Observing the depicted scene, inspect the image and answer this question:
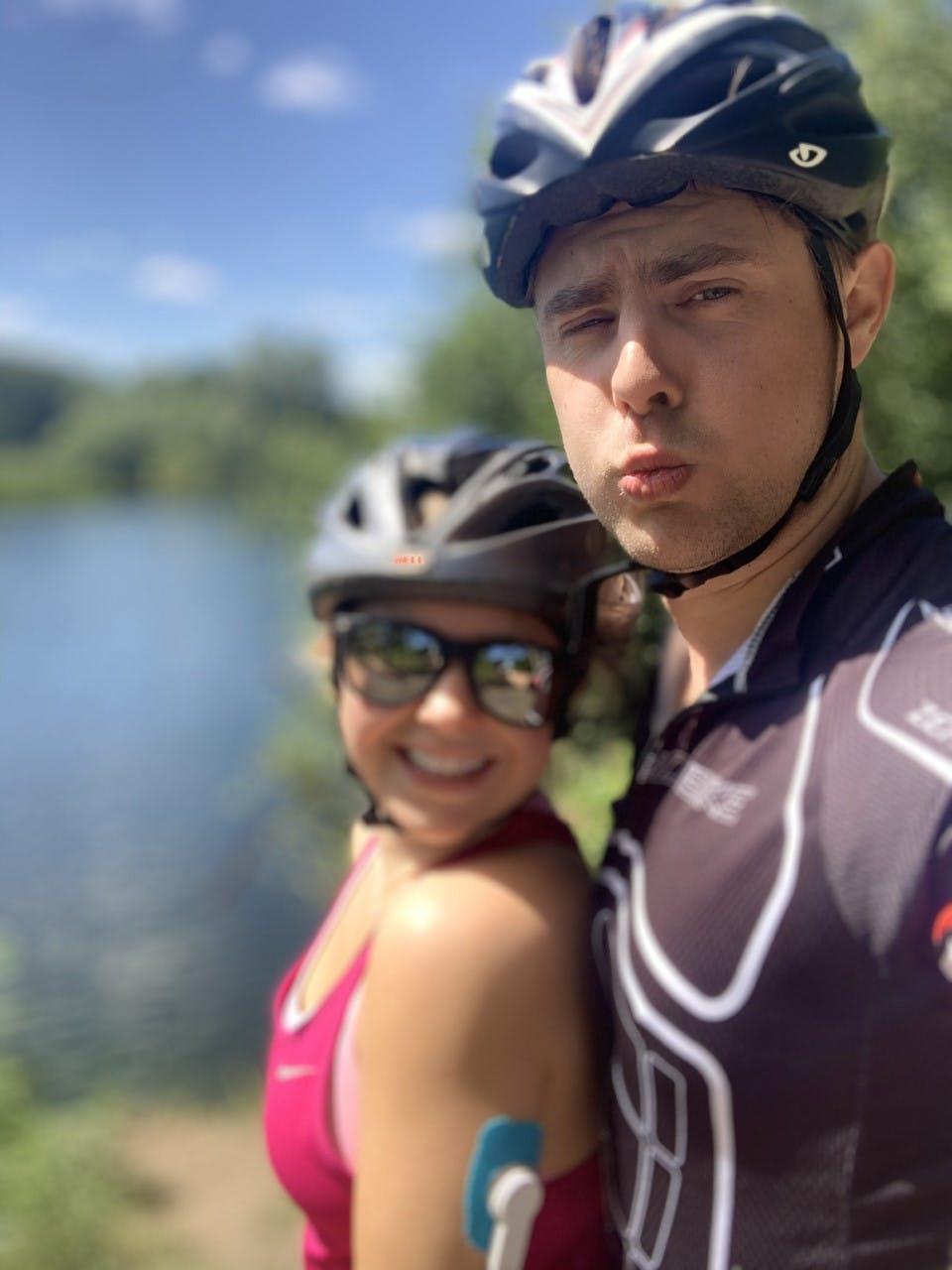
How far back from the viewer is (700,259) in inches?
62.0

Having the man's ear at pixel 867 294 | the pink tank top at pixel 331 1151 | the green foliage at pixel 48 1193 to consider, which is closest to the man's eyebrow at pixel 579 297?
the man's ear at pixel 867 294

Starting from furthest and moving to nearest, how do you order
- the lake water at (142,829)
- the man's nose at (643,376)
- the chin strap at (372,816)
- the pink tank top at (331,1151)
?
the lake water at (142,829)
the chin strap at (372,816)
the pink tank top at (331,1151)
the man's nose at (643,376)

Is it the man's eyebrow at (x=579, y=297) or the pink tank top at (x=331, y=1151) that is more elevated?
the man's eyebrow at (x=579, y=297)

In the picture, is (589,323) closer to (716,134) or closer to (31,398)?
(716,134)

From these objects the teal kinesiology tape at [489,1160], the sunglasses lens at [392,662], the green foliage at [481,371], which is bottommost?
the teal kinesiology tape at [489,1160]

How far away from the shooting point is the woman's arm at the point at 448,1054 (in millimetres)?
1643

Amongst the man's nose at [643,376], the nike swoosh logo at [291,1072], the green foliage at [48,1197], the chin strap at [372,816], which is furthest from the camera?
the green foliage at [48,1197]

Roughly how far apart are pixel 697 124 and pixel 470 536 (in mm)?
810

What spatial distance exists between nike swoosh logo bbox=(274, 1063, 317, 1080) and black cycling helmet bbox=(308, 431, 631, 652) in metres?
0.89

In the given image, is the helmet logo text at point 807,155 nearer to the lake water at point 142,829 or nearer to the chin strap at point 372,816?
the chin strap at point 372,816

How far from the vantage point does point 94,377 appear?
408ft

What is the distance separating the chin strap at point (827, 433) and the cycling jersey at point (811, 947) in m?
0.09

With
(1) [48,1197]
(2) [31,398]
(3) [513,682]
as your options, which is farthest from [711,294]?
(2) [31,398]

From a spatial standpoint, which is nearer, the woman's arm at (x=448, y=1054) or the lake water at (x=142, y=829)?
the woman's arm at (x=448, y=1054)
